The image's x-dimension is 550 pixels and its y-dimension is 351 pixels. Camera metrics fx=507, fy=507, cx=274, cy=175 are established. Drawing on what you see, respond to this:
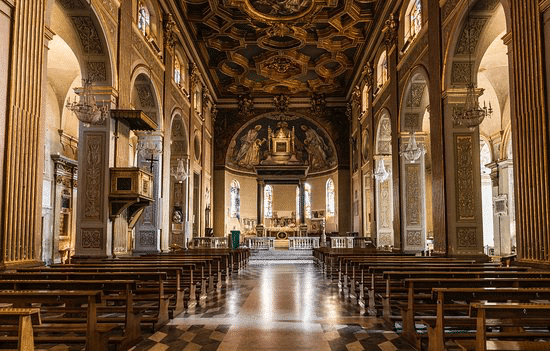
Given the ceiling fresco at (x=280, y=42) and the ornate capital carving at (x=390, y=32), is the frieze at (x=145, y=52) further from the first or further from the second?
the ornate capital carving at (x=390, y=32)

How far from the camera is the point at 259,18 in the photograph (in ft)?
→ 64.3

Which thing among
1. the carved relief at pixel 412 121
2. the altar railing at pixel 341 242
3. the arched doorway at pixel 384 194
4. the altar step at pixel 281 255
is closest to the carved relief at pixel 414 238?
the carved relief at pixel 412 121

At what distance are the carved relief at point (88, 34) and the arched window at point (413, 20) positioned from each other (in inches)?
334

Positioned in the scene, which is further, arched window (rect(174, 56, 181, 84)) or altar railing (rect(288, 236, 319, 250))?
altar railing (rect(288, 236, 319, 250))

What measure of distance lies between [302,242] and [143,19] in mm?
14941

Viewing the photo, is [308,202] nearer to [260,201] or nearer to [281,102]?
[260,201]

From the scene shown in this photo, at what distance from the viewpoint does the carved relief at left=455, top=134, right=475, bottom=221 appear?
11406 mm

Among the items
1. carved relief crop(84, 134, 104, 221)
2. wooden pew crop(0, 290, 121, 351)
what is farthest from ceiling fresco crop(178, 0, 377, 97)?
wooden pew crop(0, 290, 121, 351)

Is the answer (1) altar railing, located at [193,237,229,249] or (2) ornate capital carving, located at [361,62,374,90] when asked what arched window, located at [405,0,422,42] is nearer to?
(2) ornate capital carving, located at [361,62,374,90]

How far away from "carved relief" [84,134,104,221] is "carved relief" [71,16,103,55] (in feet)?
6.46

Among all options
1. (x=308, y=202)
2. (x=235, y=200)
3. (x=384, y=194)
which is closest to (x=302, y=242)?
(x=308, y=202)

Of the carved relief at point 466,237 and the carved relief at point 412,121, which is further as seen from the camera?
the carved relief at point 412,121

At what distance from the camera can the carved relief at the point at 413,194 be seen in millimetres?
15758

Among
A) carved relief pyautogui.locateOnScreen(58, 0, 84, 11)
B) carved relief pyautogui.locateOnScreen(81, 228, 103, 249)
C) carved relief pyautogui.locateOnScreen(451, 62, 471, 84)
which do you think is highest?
carved relief pyautogui.locateOnScreen(58, 0, 84, 11)
